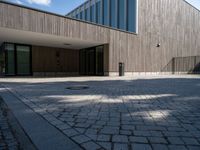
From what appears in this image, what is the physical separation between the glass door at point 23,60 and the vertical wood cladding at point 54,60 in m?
0.41

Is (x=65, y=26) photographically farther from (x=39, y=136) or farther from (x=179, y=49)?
(x=179, y=49)

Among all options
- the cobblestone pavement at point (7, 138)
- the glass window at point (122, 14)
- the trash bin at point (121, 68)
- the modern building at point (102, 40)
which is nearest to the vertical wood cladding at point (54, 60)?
the modern building at point (102, 40)

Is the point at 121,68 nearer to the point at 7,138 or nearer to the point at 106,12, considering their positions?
the point at 106,12

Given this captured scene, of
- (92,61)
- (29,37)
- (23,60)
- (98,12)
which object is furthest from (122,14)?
(23,60)

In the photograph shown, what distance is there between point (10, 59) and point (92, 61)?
6892mm

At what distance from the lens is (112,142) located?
81.6 inches

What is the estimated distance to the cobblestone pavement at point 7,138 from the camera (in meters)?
2.00

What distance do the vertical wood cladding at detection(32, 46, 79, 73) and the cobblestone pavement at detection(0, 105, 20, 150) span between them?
13.4 m

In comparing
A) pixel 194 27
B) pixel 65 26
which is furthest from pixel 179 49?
pixel 65 26

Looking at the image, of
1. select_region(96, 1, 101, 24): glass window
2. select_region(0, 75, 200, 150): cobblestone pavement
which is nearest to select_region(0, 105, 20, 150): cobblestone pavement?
select_region(0, 75, 200, 150): cobblestone pavement

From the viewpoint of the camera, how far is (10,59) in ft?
47.0

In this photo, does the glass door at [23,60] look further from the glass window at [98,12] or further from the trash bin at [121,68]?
the glass window at [98,12]

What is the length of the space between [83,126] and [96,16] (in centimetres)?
2183

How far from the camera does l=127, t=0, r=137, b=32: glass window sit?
1626cm
